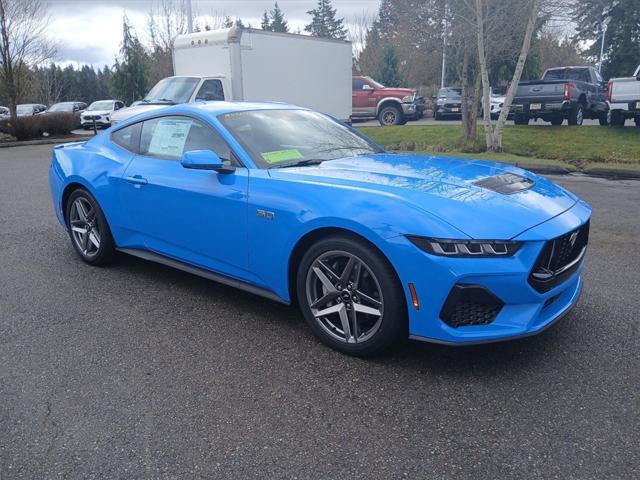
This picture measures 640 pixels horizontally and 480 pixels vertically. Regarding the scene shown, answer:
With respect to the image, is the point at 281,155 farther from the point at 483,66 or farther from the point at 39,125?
the point at 39,125

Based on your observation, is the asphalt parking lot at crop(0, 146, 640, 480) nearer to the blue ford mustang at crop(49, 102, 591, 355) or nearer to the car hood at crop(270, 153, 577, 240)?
the blue ford mustang at crop(49, 102, 591, 355)

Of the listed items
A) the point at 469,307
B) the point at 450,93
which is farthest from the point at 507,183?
the point at 450,93

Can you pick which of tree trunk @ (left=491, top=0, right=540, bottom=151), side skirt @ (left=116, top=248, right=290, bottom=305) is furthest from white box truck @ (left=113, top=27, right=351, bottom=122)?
side skirt @ (left=116, top=248, right=290, bottom=305)

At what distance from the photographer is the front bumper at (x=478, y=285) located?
279 centimetres

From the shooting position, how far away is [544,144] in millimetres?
13570

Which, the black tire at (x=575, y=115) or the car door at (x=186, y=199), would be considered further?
the black tire at (x=575, y=115)

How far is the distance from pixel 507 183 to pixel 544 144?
11148 mm

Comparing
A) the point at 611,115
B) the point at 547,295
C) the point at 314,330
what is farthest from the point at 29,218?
the point at 611,115

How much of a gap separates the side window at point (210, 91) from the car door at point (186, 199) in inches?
348

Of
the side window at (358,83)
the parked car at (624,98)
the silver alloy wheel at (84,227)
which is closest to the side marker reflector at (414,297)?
the silver alloy wheel at (84,227)

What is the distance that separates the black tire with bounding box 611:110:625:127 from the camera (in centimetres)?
1484

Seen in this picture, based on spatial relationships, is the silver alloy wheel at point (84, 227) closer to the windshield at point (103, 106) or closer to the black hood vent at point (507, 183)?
the black hood vent at point (507, 183)

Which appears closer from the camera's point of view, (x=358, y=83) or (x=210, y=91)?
(x=210, y=91)

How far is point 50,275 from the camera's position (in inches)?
191
